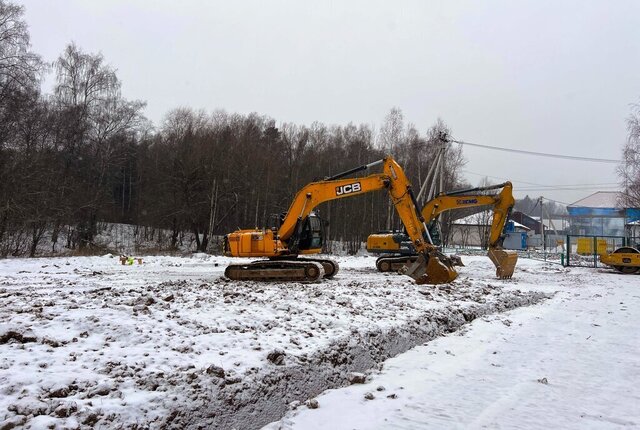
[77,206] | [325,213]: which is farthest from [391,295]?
[325,213]

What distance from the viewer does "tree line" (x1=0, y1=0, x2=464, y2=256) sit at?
27125 mm

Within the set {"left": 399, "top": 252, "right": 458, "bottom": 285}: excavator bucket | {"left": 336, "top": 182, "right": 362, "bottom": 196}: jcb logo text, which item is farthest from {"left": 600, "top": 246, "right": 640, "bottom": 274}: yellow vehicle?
{"left": 336, "top": 182, "right": 362, "bottom": 196}: jcb logo text

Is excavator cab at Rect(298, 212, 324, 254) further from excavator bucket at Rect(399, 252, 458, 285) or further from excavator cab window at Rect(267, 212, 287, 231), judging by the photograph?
excavator bucket at Rect(399, 252, 458, 285)

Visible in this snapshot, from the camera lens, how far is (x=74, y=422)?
394cm

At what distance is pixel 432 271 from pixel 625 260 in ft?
54.6

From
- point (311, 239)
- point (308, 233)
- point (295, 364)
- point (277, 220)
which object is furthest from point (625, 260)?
point (295, 364)

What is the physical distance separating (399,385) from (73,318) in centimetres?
450

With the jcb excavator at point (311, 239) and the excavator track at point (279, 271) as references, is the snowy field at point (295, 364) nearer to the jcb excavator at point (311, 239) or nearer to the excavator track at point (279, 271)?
the jcb excavator at point (311, 239)

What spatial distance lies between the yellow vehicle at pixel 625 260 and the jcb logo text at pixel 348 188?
1735cm

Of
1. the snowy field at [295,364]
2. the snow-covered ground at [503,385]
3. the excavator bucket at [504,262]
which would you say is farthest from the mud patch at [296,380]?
the excavator bucket at [504,262]

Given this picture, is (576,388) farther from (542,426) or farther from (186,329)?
(186,329)

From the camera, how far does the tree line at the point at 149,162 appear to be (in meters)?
27.1

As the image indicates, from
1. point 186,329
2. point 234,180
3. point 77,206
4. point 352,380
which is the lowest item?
point 352,380

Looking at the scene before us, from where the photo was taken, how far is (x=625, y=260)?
2472 centimetres
